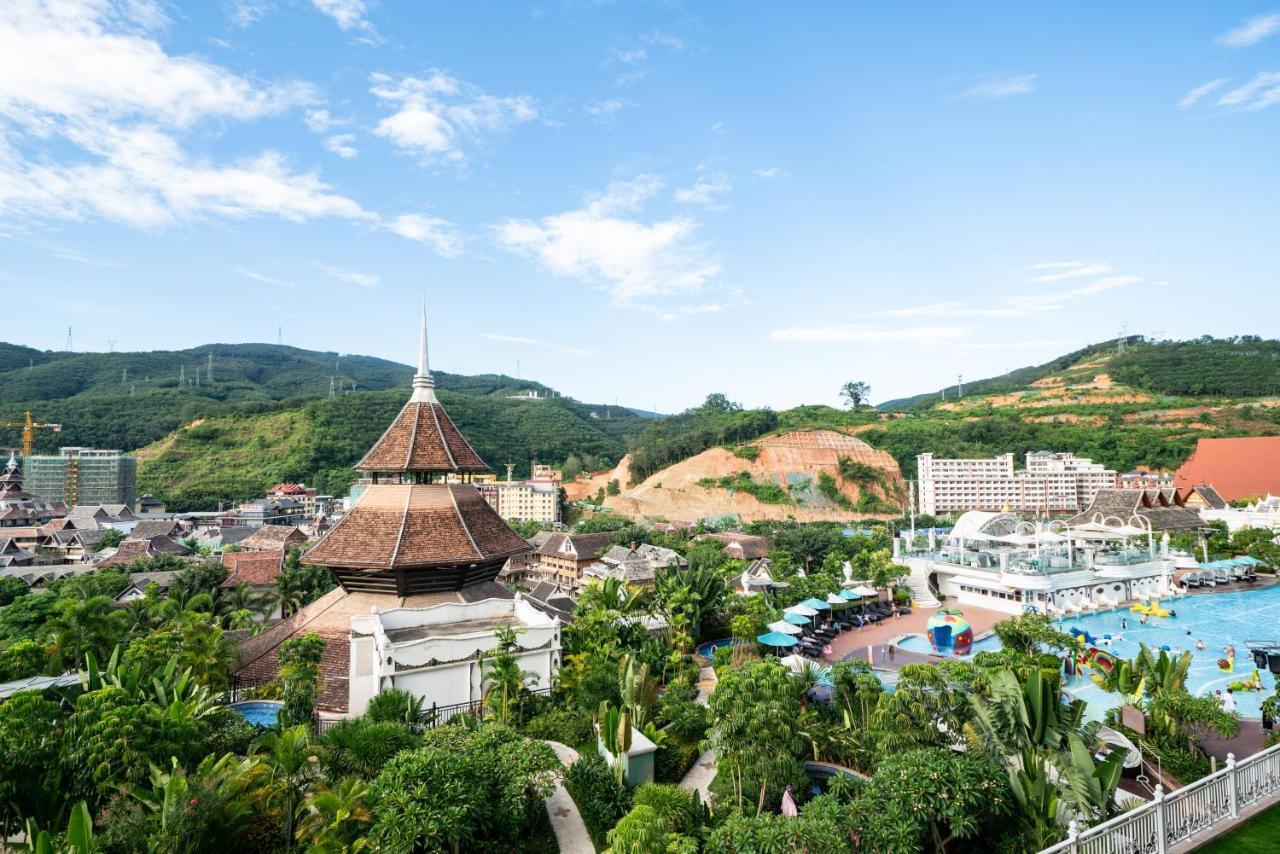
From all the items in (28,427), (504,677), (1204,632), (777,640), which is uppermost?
(28,427)

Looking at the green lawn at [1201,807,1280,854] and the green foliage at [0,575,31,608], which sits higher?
the green lawn at [1201,807,1280,854]

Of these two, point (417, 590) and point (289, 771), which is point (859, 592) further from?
point (289, 771)

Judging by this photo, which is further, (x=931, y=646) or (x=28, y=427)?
(x=28, y=427)

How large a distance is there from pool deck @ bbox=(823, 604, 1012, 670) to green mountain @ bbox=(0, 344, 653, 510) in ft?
249

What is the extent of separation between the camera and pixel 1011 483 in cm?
7225

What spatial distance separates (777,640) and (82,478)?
295ft

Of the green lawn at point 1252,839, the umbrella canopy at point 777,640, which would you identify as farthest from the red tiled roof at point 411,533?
the green lawn at point 1252,839

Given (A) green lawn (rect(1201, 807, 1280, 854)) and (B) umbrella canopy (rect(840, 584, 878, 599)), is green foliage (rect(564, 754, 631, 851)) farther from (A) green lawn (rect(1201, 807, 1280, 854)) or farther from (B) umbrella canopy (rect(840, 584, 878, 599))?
(B) umbrella canopy (rect(840, 584, 878, 599))

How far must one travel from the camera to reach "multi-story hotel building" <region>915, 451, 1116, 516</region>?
70.0 meters

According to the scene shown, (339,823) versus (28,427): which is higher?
(28,427)

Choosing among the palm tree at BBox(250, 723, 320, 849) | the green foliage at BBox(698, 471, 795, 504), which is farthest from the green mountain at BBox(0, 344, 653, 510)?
the palm tree at BBox(250, 723, 320, 849)

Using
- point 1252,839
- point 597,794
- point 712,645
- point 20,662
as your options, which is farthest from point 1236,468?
point 20,662

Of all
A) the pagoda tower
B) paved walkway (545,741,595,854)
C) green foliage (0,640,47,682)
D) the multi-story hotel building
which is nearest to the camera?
paved walkway (545,741,595,854)

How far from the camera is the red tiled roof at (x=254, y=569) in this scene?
31.7m
